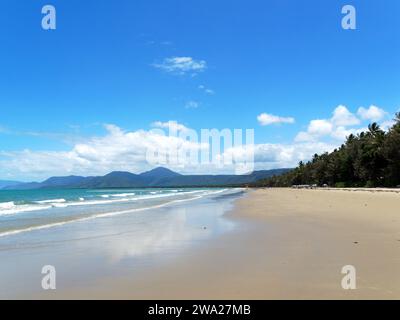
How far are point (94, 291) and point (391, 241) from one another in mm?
7863

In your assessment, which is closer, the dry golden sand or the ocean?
the dry golden sand

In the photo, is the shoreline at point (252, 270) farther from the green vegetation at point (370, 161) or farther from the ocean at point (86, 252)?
the green vegetation at point (370, 161)

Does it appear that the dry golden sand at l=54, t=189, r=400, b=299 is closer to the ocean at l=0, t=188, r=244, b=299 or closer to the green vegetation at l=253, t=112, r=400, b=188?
the ocean at l=0, t=188, r=244, b=299

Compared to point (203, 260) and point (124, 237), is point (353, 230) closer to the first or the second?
point (203, 260)

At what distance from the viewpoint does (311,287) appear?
6.72 meters

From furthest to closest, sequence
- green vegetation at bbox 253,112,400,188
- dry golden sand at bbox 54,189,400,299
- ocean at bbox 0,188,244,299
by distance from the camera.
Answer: green vegetation at bbox 253,112,400,188, ocean at bbox 0,188,244,299, dry golden sand at bbox 54,189,400,299

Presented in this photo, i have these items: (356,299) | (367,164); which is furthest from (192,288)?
(367,164)

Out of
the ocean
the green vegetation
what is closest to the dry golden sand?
the ocean

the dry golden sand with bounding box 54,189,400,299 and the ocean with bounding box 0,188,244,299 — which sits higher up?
the dry golden sand with bounding box 54,189,400,299

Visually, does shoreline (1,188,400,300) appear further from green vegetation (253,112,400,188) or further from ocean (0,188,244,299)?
green vegetation (253,112,400,188)

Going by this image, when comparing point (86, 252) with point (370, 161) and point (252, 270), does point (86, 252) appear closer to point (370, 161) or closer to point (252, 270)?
point (252, 270)

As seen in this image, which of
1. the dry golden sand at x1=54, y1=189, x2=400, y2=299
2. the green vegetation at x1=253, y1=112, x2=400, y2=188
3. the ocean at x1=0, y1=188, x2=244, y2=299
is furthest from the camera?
the green vegetation at x1=253, y1=112, x2=400, y2=188

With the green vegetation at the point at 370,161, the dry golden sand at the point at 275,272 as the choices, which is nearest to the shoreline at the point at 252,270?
the dry golden sand at the point at 275,272

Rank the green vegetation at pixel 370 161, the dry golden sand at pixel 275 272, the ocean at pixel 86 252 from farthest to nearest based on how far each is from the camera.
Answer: the green vegetation at pixel 370 161 → the ocean at pixel 86 252 → the dry golden sand at pixel 275 272
